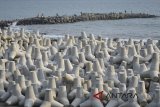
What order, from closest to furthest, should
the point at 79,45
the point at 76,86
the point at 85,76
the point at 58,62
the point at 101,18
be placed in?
the point at 76,86
the point at 85,76
the point at 58,62
the point at 79,45
the point at 101,18

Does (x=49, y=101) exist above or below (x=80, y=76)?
below

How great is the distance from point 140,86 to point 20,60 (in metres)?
3.80

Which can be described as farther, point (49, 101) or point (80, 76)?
point (80, 76)

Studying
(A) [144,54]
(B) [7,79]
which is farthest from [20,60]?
(A) [144,54]

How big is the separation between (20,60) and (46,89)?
257 centimetres

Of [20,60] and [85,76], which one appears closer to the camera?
[85,76]

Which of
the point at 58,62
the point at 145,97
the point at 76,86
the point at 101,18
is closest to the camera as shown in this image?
the point at 145,97

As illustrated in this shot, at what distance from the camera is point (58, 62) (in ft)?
34.8

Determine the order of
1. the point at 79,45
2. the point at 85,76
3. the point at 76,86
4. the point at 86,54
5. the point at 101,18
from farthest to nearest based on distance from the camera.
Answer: the point at 101,18
the point at 79,45
the point at 86,54
the point at 85,76
the point at 76,86

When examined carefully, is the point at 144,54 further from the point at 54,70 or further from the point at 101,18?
the point at 101,18

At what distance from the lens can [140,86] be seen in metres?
8.62

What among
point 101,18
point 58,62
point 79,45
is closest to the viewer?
point 58,62

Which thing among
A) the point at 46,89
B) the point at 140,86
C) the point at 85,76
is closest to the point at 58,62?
the point at 85,76

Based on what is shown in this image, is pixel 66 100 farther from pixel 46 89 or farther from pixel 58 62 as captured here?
pixel 58 62
